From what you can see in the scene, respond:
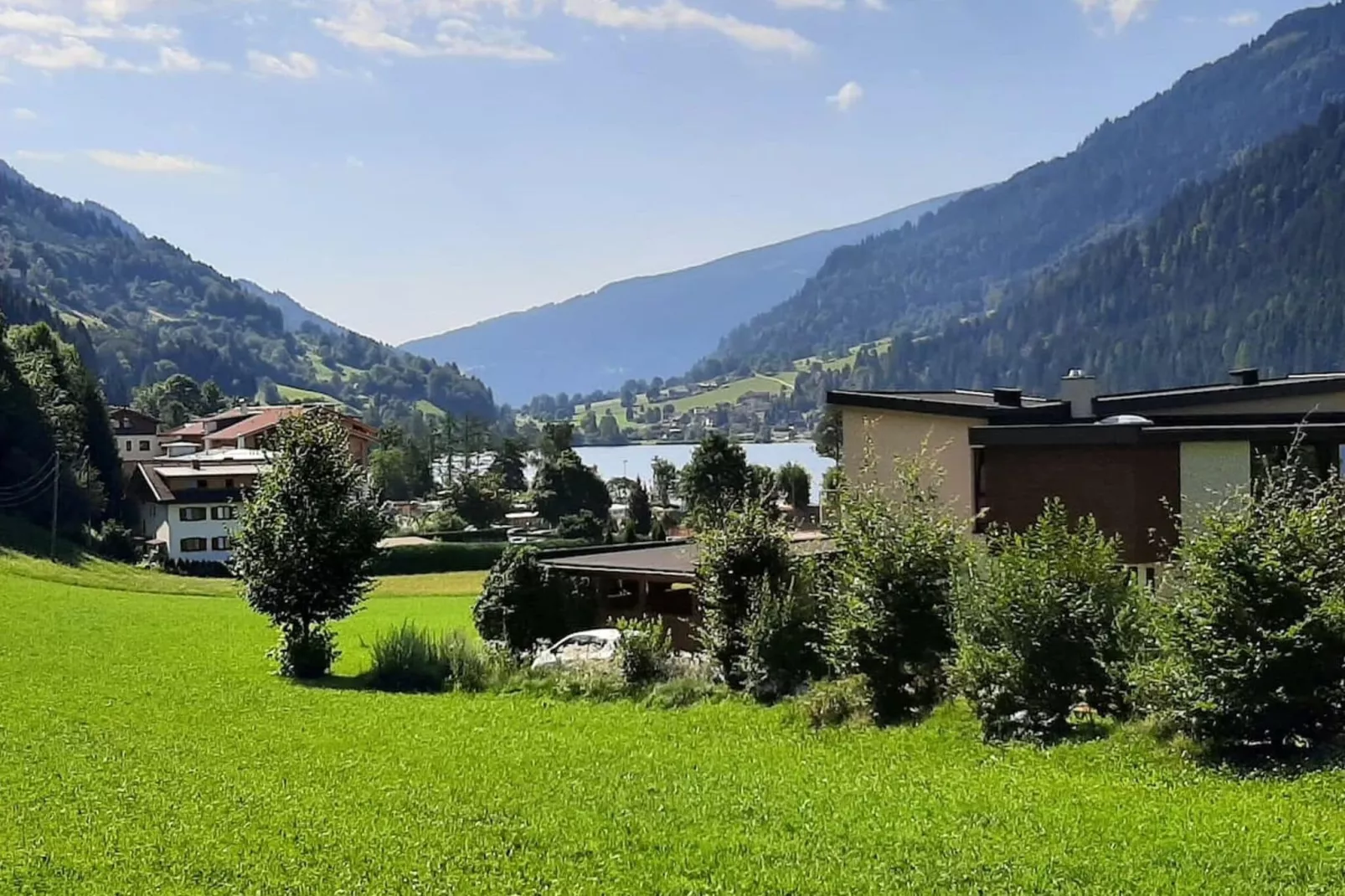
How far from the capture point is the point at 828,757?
15.5 meters

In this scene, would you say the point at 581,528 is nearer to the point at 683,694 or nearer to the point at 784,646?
the point at 683,694

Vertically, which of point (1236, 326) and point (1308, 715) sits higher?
point (1236, 326)

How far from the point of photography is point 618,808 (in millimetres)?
12914

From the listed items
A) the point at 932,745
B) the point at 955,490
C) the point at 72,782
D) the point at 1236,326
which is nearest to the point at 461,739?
the point at 72,782

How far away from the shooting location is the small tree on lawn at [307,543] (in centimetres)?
2764

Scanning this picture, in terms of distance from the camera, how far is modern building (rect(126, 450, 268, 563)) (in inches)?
3297

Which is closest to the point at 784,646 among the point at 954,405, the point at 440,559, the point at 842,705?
the point at 842,705

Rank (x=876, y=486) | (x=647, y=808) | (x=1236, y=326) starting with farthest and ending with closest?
(x=1236, y=326), (x=876, y=486), (x=647, y=808)

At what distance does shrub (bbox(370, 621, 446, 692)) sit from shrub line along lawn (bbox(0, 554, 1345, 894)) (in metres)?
4.15

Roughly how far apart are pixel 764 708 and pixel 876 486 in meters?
4.02

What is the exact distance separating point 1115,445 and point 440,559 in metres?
57.4

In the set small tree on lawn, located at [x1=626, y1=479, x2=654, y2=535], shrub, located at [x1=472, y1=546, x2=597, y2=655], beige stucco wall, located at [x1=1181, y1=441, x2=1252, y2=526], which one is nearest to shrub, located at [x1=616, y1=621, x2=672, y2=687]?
shrub, located at [x1=472, y1=546, x2=597, y2=655]

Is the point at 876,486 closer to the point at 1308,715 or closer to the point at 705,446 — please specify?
the point at 1308,715

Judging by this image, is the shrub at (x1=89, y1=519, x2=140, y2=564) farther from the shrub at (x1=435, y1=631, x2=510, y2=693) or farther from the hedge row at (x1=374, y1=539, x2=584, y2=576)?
the shrub at (x1=435, y1=631, x2=510, y2=693)
